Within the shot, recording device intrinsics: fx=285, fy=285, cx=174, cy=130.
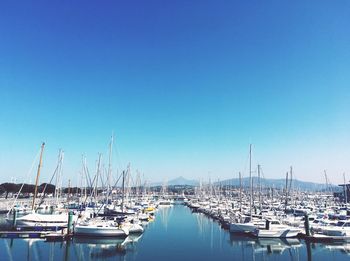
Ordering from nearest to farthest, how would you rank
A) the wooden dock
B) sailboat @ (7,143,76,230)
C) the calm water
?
the calm water
the wooden dock
sailboat @ (7,143,76,230)

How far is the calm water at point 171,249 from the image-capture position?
93.3ft

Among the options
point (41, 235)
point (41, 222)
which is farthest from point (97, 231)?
point (41, 222)

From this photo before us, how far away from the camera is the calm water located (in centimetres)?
2844

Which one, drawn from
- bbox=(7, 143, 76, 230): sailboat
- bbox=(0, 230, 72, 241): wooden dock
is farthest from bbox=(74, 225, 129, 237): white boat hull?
bbox=(7, 143, 76, 230): sailboat

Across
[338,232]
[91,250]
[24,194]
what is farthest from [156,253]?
[24,194]

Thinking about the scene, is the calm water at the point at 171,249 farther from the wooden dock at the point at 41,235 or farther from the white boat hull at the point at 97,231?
the wooden dock at the point at 41,235

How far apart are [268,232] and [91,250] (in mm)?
22926

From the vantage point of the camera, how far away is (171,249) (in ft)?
106

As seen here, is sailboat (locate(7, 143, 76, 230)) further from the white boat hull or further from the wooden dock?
the white boat hull

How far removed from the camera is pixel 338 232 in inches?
1489

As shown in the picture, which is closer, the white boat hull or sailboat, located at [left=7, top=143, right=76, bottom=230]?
the white boat hull

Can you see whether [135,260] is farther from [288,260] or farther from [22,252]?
[288,260]

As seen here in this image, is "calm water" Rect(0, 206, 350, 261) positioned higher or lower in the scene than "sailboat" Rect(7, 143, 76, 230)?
lower

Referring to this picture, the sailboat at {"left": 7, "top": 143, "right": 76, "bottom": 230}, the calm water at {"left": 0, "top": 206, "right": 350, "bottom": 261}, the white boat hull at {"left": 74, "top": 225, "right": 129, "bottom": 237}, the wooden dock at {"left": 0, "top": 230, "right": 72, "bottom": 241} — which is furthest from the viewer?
the sailboat at {"left": 7, "top": 143, "right": 76, "bottom": 230}
